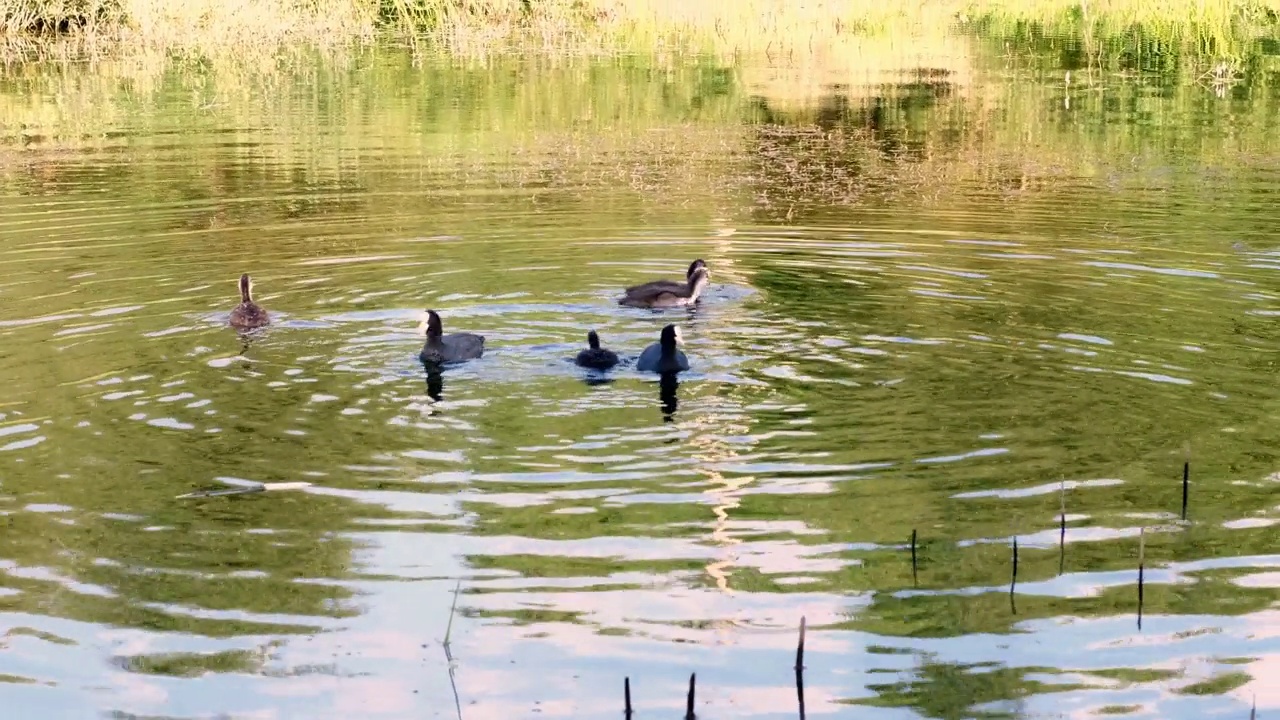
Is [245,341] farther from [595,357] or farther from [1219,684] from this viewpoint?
[1219,684]

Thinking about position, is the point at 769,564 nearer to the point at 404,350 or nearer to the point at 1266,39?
the point at 404,350

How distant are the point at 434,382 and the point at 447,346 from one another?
395 millimetres

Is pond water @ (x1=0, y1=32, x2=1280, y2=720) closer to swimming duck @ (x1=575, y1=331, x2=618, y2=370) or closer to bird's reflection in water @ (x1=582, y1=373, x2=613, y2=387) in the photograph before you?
bird's reflection in water @ (x1=582, y1=373, x2=613, y2=387)

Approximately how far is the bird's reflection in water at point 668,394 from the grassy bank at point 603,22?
24.5m

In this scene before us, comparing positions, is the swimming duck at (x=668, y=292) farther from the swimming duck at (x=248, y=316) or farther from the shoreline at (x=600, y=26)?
the shoreline at (x=600, y=26)

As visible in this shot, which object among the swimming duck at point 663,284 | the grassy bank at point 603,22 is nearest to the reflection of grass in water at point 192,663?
the swimming duck at point 663,284

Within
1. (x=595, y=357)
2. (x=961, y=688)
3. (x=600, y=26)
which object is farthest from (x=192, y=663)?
(x=600, y=26)

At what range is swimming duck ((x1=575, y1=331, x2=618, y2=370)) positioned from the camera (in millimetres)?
12188

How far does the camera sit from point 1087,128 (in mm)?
25203

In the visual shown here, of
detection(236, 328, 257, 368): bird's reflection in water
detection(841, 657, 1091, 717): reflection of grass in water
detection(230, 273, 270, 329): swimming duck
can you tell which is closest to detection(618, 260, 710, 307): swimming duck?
detection(230, 273, 270, 329): swimming duck

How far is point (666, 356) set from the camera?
12125mm

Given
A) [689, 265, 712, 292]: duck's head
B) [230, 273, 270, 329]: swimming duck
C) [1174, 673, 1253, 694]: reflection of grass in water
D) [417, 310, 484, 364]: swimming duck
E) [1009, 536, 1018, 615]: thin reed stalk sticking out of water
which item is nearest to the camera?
[1174, 673, 1253, 694]: reflection of grass in water

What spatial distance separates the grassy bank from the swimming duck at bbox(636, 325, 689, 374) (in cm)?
2432

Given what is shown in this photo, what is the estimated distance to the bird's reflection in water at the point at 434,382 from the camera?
11.7 m
